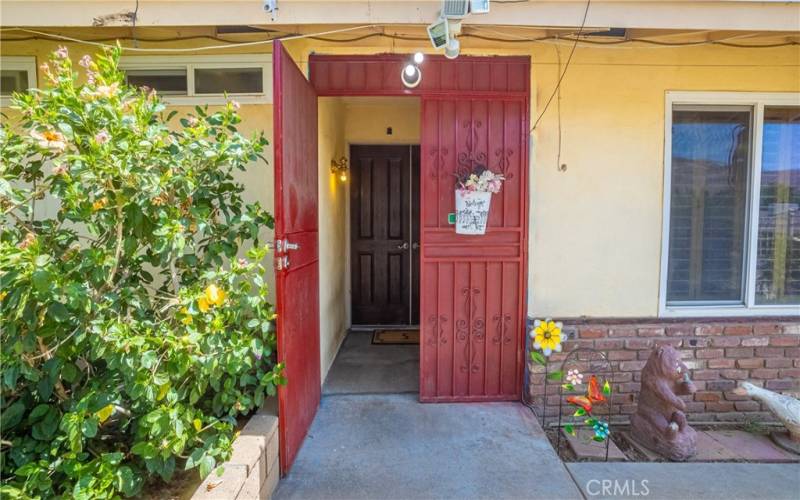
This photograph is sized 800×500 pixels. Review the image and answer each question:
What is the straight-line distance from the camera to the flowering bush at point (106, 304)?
157 cm

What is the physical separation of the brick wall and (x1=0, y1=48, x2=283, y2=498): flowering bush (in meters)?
2.13

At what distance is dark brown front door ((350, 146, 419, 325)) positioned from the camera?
477cm

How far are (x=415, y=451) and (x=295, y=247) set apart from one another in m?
1.36

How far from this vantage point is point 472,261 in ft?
9.57

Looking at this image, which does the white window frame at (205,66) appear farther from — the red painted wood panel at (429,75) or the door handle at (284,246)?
the door handle at (284,246)

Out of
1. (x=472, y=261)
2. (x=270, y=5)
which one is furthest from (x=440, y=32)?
(x=472, y=261)

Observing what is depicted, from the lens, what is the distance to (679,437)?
7.95ft

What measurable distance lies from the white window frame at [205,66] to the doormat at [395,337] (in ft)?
8.53

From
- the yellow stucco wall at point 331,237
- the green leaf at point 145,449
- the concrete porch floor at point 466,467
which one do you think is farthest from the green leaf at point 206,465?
the yellow stucco wall at point 331,237

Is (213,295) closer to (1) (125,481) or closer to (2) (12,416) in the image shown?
(1) (125,481)

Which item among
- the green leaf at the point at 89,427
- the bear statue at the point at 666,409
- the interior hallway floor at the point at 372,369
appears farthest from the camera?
the interior hallway floor at the point at 372,369

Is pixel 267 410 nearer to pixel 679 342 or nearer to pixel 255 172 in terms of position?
pixel 255 172

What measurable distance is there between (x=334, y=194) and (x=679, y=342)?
3016 millimetres

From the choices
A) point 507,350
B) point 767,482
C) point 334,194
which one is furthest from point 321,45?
point 767,482
